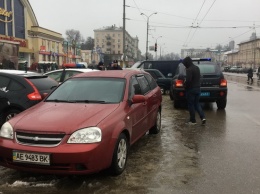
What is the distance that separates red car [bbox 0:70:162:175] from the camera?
4.09 meters

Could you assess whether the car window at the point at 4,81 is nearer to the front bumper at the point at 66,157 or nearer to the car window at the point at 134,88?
the car window at the point at 134,88

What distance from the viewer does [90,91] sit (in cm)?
557

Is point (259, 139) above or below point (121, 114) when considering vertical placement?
below

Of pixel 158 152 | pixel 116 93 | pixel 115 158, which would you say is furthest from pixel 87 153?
pixel 158 152

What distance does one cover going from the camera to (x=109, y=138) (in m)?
4.34

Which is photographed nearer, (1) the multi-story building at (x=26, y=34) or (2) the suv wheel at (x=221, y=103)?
(2) the suv wheel at (x=221, y=103)

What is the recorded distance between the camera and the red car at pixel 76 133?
4.09 metres

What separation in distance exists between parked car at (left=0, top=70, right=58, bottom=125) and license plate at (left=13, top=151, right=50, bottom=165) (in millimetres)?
2883

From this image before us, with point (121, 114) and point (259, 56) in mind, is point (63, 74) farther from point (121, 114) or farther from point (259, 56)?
point (259, 56)

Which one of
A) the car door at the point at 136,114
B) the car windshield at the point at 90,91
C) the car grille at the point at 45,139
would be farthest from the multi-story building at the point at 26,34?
the car grille at the point at 45,139

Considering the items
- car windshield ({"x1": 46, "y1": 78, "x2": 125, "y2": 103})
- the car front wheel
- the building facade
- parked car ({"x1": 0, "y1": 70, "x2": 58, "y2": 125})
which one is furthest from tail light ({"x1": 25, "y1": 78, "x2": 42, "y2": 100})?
the building facade

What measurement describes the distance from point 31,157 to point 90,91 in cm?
179

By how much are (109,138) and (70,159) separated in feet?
1.93

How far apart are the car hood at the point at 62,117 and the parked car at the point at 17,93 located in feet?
6.31
